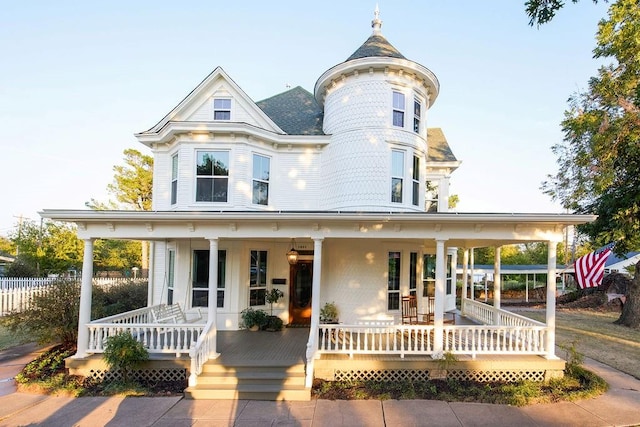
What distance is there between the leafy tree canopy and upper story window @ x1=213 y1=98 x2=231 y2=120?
12443 mm

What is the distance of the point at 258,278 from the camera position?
35.9ft

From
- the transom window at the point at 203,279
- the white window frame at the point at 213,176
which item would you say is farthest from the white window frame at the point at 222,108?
the transom window at the point at 203,279

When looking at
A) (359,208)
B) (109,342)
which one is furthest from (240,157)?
(109,342)

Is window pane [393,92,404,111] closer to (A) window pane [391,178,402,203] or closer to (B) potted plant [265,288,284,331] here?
(A) window pane [391,178,402,203]

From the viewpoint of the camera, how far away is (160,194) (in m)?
11.3

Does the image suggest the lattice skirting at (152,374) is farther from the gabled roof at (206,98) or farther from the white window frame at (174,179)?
the gabled roof at (206,98)

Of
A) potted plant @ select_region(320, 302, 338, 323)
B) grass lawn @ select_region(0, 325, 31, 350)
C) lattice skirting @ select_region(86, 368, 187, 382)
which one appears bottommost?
grass lawn @ select_region(0, 325, 31, 350)

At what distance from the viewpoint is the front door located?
11.2m

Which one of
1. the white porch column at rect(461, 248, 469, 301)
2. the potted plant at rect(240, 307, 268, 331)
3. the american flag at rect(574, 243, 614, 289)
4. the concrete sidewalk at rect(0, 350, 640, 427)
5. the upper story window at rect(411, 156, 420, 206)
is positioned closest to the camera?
the concrete sidewalk at rect(0, 350, 640, 427)

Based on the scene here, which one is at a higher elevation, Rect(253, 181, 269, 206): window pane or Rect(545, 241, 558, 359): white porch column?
Rect(253, 181, 269, 206): window pane

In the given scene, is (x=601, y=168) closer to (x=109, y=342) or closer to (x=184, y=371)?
(x=184, y=371)

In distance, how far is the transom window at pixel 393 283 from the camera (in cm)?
1064

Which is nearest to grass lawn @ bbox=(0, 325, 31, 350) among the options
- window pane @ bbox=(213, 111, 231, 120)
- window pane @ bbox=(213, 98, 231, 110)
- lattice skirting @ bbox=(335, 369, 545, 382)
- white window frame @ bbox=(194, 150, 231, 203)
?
white window frame @ bbox=(194, 150, 231, 203)

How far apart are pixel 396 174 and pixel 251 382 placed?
698 centimetres
